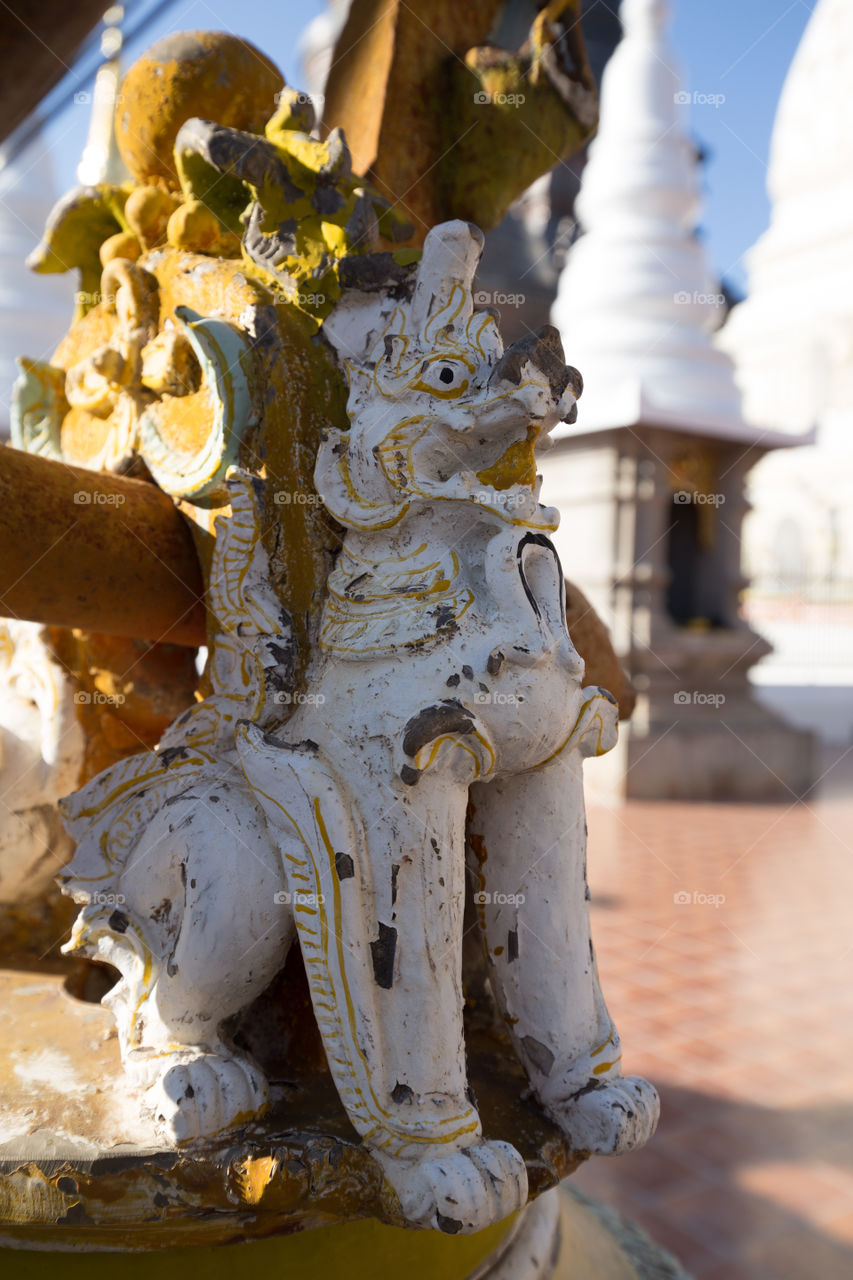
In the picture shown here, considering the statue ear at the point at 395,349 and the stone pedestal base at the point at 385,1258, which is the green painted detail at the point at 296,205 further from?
the stone pedestal base at the point at 385,1258

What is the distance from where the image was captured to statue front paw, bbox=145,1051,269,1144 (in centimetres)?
123

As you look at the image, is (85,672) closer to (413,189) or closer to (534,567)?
(534,567)

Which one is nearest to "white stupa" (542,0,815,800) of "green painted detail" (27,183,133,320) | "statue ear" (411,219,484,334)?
"green painted detail" (27,183,133,320)

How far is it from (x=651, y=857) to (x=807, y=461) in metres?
12.6

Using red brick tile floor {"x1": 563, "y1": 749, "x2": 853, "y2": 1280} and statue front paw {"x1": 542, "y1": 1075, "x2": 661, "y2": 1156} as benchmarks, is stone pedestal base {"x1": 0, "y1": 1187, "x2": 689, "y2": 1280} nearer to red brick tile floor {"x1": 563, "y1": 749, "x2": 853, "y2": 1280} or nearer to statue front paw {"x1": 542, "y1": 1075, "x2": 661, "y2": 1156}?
statue front paw {"x1": 542, "y1": 1075, "x2": 661, "y2": 1156}

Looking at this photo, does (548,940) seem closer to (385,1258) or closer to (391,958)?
(391,958)

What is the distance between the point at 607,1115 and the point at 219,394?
109 centimetres

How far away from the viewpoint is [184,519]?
5.34 ft

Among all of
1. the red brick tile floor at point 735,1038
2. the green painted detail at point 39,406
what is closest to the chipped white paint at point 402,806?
the green painted detail at point 39,406

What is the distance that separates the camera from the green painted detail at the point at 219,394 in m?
1.50

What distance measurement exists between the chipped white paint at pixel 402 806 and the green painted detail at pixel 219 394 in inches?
2.9

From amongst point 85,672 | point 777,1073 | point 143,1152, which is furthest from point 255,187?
point 777,1073

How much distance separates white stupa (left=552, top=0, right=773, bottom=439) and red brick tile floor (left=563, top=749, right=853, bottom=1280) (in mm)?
3138

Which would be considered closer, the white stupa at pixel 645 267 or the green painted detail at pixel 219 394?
the green painted detail at pixel 219 394
